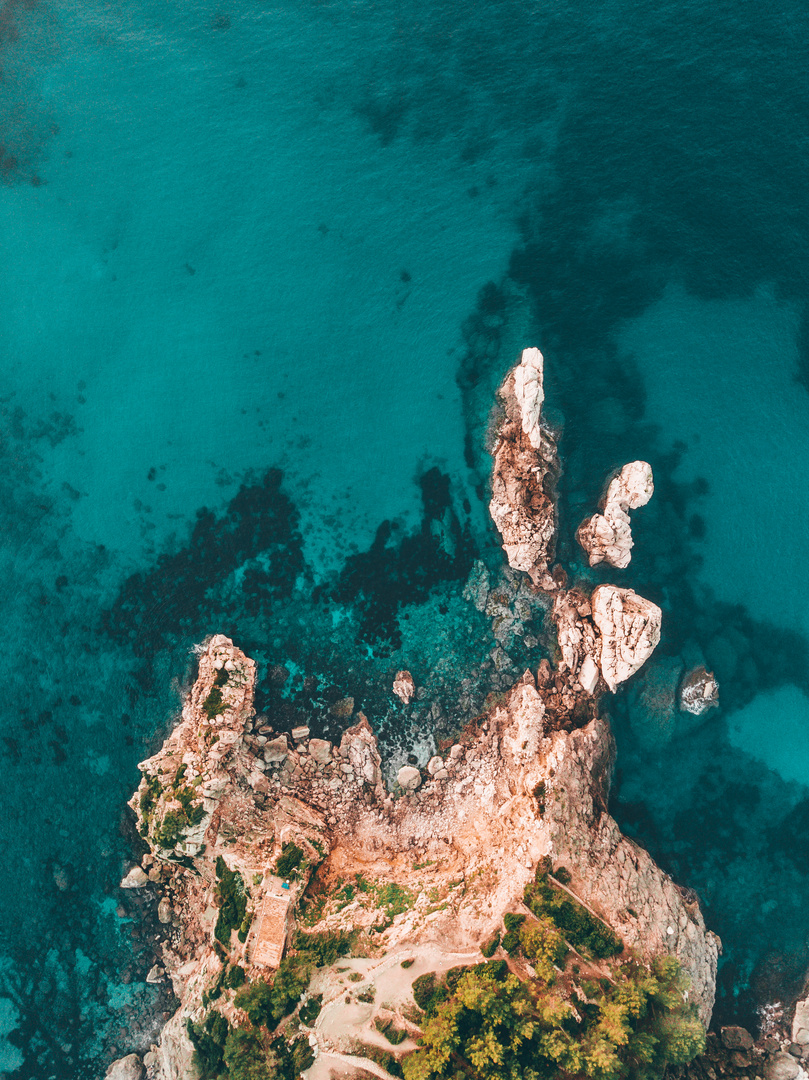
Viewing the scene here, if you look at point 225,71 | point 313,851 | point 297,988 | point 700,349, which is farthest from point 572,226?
point 297,988

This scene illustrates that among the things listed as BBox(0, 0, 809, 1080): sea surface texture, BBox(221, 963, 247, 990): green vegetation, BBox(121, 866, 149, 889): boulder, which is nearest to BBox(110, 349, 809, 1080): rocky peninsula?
BBox(121, 866, 149, 889): boulder

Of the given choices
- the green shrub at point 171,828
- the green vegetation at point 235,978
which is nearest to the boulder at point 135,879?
the green shrub at point 171,828

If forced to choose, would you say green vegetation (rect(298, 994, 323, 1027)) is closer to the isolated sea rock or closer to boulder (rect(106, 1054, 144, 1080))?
boulder (rect(106, 1054, 144, 1080))

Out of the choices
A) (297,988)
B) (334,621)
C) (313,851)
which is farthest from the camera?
(334,621)

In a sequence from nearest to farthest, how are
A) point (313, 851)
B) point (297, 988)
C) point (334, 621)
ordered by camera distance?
point (297, 988), point (313, 851), point (334, 621)

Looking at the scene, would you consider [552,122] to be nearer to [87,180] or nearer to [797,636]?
[87,180]

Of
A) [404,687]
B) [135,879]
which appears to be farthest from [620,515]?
[135,879]
